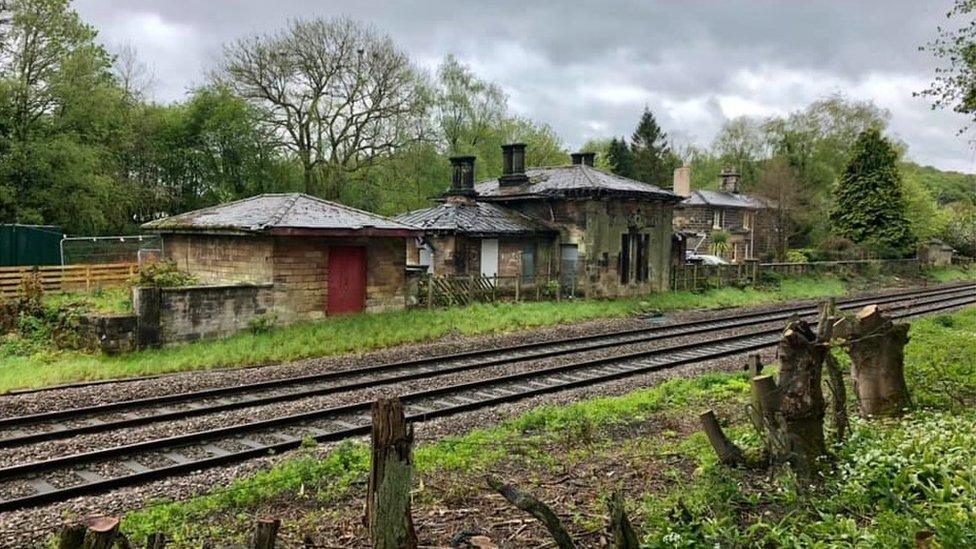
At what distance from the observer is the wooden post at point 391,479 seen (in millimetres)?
4020

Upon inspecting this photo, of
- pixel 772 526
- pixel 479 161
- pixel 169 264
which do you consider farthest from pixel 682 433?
pixel 479 161

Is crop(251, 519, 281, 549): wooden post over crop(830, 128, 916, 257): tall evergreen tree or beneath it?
beneath

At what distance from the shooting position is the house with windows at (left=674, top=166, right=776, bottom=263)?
49.0 m

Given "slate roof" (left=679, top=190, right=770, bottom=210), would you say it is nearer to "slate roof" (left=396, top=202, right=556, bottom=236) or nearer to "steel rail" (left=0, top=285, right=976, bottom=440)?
"slate roof" (left=396, top=202, right=556, bottom=236)

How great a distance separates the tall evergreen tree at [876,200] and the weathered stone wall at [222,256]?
4099 cm

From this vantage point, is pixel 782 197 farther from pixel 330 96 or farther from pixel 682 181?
pixel 330 96

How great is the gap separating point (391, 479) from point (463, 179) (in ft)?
86.5

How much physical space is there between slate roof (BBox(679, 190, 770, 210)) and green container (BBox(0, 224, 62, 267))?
38.9 metres

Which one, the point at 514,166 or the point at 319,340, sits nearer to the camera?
the point at 319,340

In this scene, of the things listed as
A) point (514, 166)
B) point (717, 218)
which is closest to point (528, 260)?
point (514, 166)

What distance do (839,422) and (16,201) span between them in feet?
98.6

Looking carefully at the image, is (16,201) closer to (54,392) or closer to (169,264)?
(169,264)

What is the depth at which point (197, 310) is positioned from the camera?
53.7ft

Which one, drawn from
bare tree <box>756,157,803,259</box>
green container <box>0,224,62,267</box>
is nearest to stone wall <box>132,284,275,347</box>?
green container <box>0,224,62,267</box>
